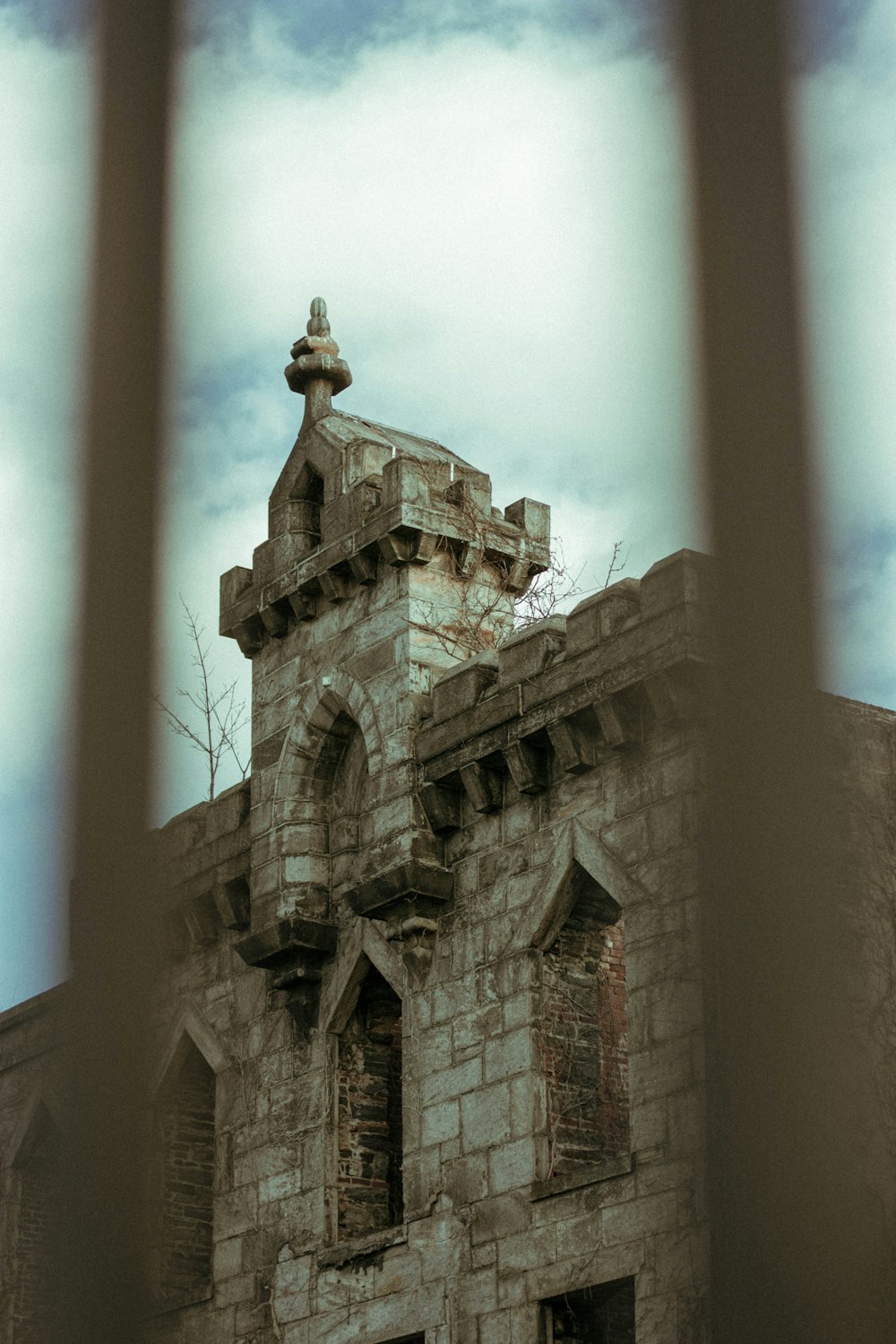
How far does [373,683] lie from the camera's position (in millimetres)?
13492

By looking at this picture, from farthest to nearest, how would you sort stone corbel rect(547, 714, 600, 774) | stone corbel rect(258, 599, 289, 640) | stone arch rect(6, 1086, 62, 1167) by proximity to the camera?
stone arch rect(6, 1086, 62, 1167) < stone corbel rect(258, 599, 289, 640) < stone corbel rect(547, 714, 600, 774)

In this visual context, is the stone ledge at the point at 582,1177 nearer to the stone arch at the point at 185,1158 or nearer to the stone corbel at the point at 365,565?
the stone arch at the point at 185,1158

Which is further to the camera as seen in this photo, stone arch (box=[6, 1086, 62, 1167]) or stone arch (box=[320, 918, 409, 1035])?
stone arch (box=[6, 1086, 62, 1167])

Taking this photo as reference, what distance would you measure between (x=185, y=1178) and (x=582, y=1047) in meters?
4.52

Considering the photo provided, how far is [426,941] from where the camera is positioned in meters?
12.7

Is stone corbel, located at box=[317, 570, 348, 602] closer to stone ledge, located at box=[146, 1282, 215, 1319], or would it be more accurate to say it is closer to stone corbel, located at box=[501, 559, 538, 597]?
stone corbel, located at box=[501, 559, 538, 597]

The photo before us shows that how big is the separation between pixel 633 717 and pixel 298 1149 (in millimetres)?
4177

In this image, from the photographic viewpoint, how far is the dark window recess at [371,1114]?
1306 centimetres

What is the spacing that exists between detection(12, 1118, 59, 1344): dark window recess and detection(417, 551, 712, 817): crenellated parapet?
20.1 feet

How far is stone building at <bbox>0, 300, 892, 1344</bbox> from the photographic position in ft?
36.0

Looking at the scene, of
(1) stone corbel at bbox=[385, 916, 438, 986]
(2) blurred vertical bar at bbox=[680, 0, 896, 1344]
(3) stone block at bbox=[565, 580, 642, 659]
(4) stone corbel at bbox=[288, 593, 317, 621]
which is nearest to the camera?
(2) blurred vertical bar at bbox=[680, 0, 896, 1344]

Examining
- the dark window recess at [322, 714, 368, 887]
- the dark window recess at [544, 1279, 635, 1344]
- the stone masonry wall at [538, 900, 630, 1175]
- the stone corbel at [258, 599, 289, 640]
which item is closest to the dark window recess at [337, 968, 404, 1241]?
the dark window recess at [322, 714, 368, 887]

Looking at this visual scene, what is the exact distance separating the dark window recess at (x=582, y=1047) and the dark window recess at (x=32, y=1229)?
631 centimetres

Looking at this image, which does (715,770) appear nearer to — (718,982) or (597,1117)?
(718,982)
